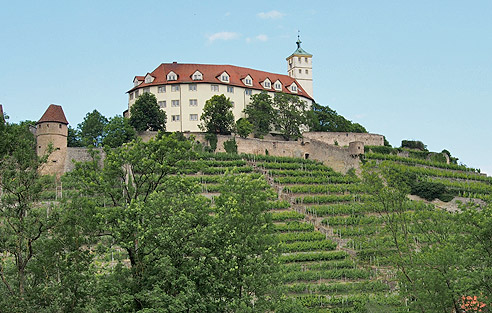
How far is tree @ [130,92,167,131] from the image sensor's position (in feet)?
206

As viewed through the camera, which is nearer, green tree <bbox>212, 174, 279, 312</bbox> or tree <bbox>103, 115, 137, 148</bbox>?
green tree <bbox>212, 174, 279, 312</bbox>

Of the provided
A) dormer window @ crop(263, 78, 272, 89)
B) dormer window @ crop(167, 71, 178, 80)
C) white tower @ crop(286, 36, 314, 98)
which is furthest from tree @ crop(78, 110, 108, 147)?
white tower @ crop(286, 36, 314, 98)

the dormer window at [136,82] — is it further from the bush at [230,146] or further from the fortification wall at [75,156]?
the fortification wall at [75,156]

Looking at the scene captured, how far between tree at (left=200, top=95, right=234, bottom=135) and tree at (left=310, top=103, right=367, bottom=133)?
10.5 m

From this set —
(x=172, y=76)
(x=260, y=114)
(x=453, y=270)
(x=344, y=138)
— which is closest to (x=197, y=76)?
(x=172, y=76)

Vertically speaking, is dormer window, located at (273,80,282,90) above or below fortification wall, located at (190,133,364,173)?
above

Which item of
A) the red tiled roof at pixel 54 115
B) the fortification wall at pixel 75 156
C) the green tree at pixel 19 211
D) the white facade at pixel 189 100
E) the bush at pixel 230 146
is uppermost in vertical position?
the white facade at pixel 189 100

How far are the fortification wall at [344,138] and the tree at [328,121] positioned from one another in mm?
3453

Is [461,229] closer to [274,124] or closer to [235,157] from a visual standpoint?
[235,157]

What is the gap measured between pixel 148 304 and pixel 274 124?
48108mm

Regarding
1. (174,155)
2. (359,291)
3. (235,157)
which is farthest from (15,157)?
(235,157)

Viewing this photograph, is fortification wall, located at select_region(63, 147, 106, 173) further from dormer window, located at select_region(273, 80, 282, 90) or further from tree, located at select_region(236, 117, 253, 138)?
Answer: dormer window, located at select_region(273, 80, 282, 90)

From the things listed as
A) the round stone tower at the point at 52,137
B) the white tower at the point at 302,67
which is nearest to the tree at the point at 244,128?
the round stone tower at the point at 52,137

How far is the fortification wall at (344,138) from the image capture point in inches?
2655
